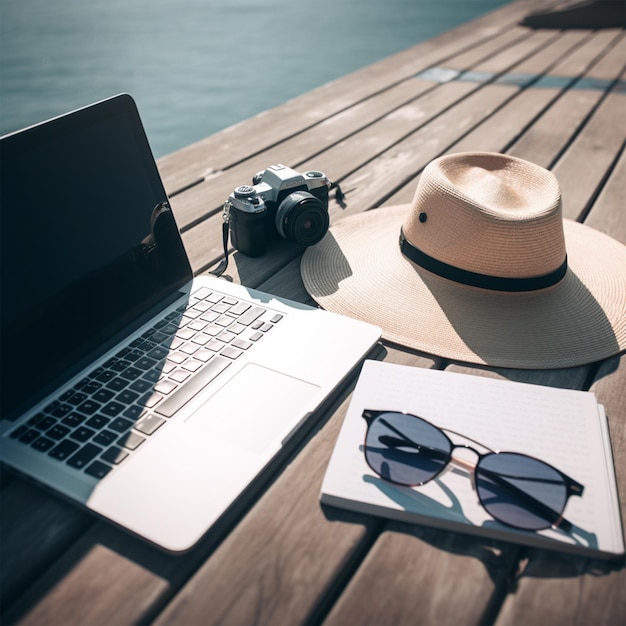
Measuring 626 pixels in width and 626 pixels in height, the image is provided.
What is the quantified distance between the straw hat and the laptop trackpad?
0.25 meters

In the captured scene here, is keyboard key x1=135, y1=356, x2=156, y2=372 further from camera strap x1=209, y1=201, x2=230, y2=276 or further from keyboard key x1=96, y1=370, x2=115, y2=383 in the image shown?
camera strap x1=209, y1=201, x2=230, y2=276

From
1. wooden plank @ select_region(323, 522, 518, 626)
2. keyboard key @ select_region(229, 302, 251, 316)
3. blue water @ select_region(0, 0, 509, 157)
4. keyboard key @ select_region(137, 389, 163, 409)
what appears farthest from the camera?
blue water @ select_region(0, 0, 509, 157)

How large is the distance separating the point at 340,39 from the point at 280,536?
24.1ft

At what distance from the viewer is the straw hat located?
1.04 metres

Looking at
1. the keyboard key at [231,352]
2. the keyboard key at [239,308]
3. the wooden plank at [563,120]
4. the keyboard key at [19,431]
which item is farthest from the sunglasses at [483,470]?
the wooden plank at [563,120]

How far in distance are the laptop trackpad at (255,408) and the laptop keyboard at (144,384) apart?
42 millimetres

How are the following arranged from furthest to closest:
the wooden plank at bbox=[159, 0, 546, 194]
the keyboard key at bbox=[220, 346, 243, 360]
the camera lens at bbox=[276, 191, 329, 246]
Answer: the wooden plank at bbox=[159, 0, 546, 194] < the camera lens at bbox=[276, 191, 329, 246] < the keyboard key at bbox=[220, 346, 243, 360]

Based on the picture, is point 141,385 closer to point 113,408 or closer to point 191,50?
point 113,408

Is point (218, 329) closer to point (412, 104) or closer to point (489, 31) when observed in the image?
point (412, 104)

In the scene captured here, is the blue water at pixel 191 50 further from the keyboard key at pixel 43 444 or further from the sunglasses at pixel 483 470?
the sunglasses at pixel 483 470

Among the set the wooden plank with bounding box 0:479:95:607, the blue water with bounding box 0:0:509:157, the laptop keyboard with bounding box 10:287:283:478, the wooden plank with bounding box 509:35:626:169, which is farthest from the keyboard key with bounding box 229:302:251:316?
the blue water with bounding box 0:0:509:157

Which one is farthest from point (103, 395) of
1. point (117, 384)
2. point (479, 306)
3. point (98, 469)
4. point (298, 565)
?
point (479, 306)

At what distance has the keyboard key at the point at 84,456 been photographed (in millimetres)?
746

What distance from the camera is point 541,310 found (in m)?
1.11
